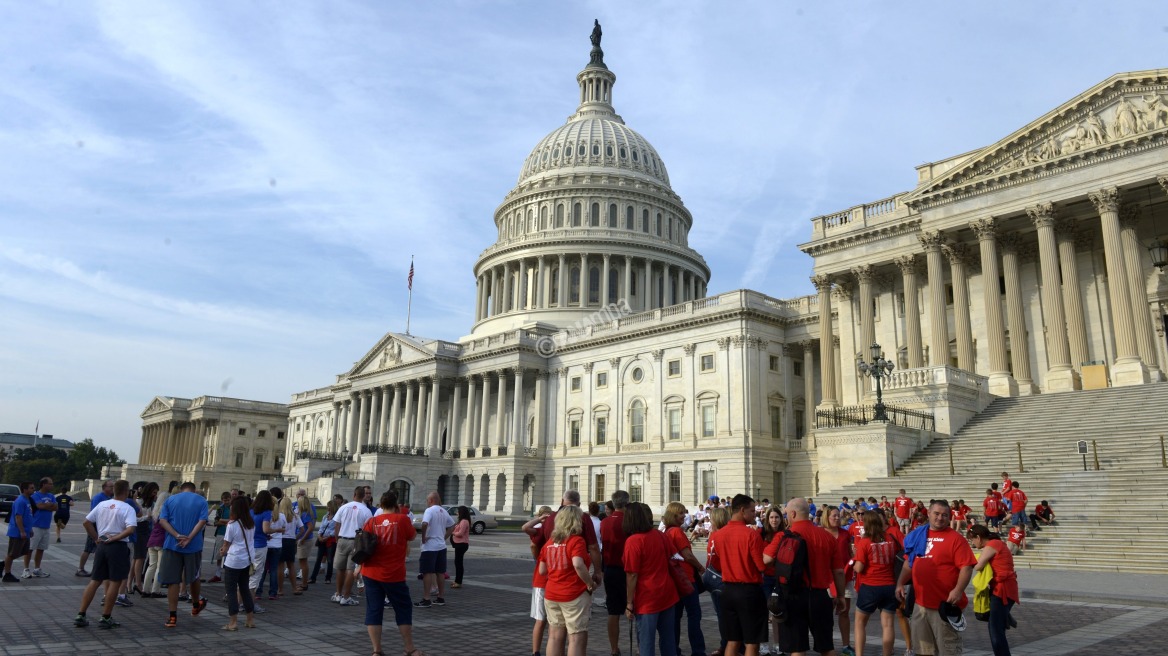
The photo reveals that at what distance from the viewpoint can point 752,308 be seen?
55438mm

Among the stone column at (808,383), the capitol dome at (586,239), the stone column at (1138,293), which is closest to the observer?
the stone column at (1138,293)

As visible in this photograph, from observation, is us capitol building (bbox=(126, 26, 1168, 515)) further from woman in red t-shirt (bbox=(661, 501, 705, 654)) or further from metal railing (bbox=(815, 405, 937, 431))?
woman in red t-shirt (bbox=(661, 501, 705, 654))

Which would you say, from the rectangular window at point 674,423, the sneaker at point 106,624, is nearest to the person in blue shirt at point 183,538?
the sneaker at point 106,624

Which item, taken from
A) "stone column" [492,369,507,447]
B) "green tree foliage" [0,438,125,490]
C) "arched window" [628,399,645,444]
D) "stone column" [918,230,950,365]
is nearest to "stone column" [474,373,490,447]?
"stone column" [492,369,507,447]

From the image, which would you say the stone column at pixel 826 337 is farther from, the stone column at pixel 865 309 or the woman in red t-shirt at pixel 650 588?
the woman in red t-shirt at pixel 650 588

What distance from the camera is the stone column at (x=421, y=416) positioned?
251 feet

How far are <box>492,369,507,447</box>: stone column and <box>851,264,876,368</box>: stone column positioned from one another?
32.7 m

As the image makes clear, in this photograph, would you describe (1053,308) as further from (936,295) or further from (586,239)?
(586,239)

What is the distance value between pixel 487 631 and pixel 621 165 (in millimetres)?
86545

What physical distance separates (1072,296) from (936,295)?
5981mm

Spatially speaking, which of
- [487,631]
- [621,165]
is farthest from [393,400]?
[487,631]

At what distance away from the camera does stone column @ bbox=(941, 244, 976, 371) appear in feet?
129

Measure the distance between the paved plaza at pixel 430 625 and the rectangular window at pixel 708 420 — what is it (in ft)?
125

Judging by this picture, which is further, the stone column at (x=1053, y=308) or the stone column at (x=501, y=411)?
the stone column at (x=501, y=411)
